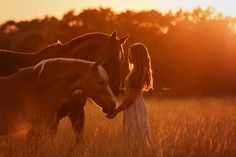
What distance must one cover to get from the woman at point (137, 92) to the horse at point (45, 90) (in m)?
1.48

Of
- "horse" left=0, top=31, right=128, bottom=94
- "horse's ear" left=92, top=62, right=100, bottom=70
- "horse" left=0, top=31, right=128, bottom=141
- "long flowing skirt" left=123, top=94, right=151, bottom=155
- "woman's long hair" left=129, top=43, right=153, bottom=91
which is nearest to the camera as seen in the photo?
"horse's ear" left=92, top=62, right=100, bottom=70

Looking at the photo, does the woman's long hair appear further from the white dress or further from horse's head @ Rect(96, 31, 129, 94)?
the white dress

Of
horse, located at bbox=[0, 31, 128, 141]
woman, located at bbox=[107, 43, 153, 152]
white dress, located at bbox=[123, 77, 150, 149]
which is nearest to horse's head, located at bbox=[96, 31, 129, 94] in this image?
horse, located at bbox=[0, 31, 128, 141]

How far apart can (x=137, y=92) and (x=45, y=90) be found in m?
2.14

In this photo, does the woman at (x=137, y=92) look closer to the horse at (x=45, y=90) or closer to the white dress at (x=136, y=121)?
the white dress at (x=136, y=121)

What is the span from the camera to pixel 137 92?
28.7 ft

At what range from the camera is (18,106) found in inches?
271

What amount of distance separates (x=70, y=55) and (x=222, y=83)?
22.9 meters

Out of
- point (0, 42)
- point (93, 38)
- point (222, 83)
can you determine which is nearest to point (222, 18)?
point (222, 83)

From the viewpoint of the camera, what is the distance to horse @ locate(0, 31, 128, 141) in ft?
28.6

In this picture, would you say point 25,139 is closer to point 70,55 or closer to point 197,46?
point 70,55

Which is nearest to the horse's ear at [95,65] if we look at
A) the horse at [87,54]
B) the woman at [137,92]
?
the woman at [137,92]

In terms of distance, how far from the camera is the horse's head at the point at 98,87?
6.87m

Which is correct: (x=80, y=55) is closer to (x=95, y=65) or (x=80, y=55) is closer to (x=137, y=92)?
(x=137, y=92)
